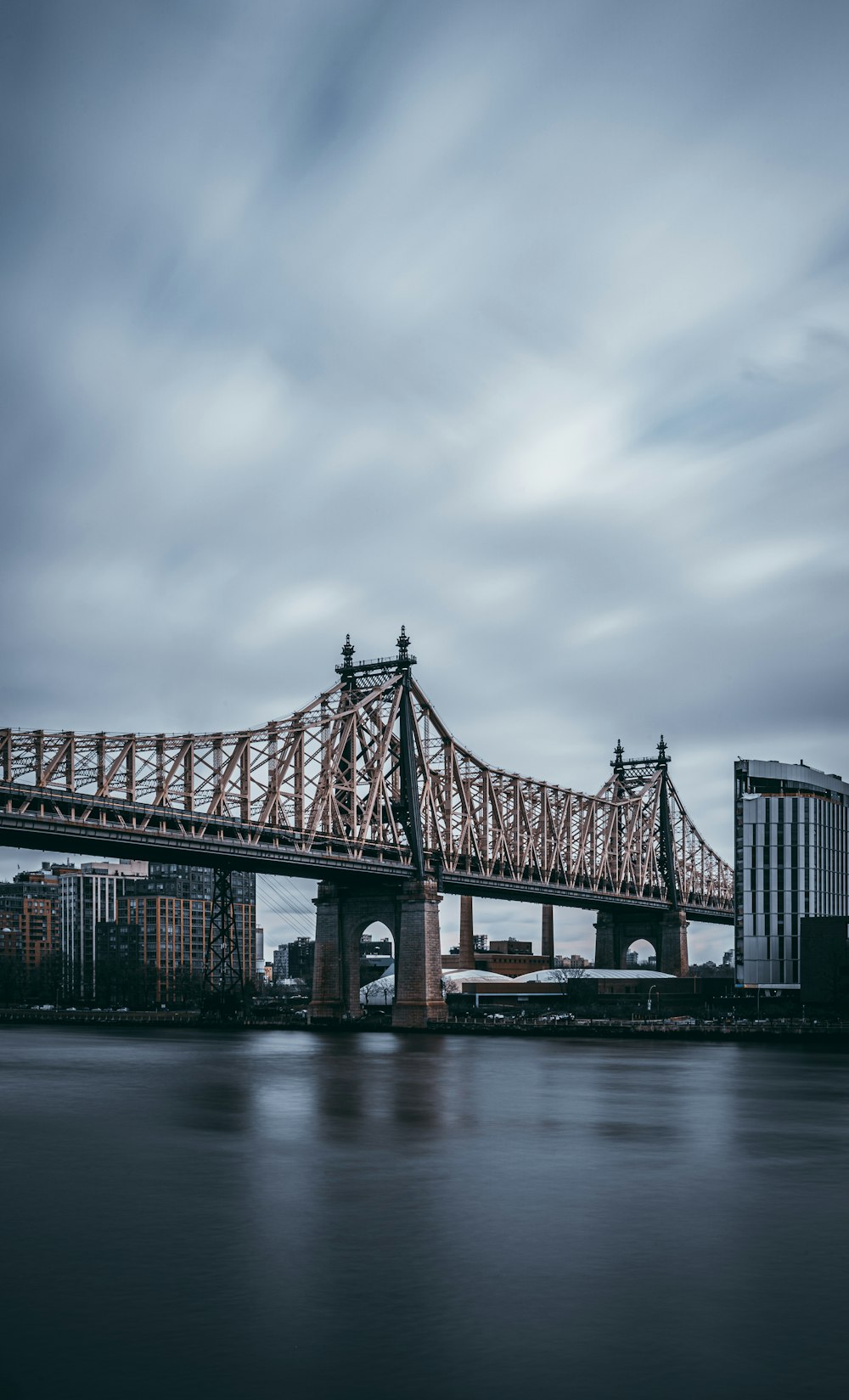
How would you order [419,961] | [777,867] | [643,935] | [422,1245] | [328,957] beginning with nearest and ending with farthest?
[422,1245] < [419,961] < [328,957] < [777,867] < [643,935]

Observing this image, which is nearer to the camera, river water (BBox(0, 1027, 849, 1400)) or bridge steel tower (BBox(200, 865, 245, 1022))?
river water (BBox(0, 1027, 849, 1400))

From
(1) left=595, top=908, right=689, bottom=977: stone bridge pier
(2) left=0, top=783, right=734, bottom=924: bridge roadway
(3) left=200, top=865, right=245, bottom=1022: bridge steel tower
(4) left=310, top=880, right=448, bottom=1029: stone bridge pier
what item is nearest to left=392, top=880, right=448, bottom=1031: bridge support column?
(4) left=310, top=880, right=448, bottom=1029: stone bridge pier

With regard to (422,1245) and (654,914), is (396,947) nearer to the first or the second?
(654,914)

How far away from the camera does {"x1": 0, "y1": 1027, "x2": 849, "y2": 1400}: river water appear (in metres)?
18.2

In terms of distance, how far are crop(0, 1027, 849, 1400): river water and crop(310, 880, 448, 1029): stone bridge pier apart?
2206 inches

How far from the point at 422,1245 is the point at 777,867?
332ft

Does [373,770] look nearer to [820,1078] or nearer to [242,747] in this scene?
[242,747]

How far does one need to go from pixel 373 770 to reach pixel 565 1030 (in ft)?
86.0

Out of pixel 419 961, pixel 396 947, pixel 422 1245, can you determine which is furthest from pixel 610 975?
pixel 422 1245

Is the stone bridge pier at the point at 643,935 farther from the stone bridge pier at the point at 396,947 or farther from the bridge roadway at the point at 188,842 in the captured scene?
the stone bridge pier at the point at 396,947

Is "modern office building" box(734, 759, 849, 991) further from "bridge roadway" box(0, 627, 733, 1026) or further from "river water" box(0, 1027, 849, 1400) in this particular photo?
"river water" box(0, 1027, 849, 1400)

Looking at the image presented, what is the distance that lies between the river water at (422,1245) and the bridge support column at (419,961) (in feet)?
181

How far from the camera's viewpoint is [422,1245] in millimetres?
25922

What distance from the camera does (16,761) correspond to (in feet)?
282
